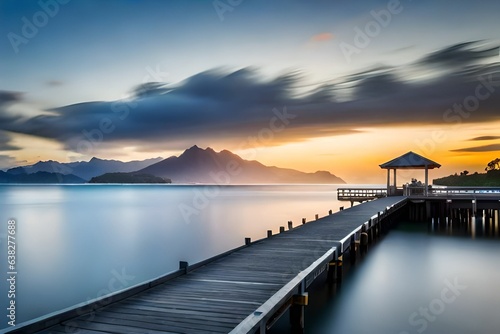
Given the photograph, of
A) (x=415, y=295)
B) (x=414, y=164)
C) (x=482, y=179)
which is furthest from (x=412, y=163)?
(x=482, y=179)

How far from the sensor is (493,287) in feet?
37.2

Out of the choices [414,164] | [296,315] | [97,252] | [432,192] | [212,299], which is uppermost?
[414,164]

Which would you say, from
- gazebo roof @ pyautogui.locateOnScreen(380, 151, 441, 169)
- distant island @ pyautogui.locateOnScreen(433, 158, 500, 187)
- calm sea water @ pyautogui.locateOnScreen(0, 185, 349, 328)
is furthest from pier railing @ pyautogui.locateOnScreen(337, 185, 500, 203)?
distant island @ pyautogui.locateOnScreen(433, 158, 500, 187)

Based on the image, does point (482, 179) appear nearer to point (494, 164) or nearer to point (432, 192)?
point (494, 164)

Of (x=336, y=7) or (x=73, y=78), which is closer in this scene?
(x=336, y=7)

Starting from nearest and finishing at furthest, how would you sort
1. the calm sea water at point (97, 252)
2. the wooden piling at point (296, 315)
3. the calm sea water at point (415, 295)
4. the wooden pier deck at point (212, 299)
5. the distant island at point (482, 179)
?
the wooden pier deck at point (212, 299) → the wooden piling at point (296, 315) → the calm sea water at point (415, 295) → the calm sea water at point (97, 252) → the distant island at point (482, 179)

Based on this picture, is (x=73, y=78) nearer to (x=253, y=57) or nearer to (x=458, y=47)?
(x=253, y=57)

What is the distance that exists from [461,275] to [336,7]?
1431cm

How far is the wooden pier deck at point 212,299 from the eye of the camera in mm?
4527

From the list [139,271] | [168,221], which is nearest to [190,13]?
[139,271]

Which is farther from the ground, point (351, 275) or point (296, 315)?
point (296, 315)

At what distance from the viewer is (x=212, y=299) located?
554 cm

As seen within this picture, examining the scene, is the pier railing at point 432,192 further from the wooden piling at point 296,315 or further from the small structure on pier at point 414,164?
the wooden piling at point 296,315

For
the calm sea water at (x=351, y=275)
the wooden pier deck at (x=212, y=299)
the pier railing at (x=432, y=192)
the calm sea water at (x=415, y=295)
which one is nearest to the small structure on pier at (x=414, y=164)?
the pier railing at (x=432, y=192)
